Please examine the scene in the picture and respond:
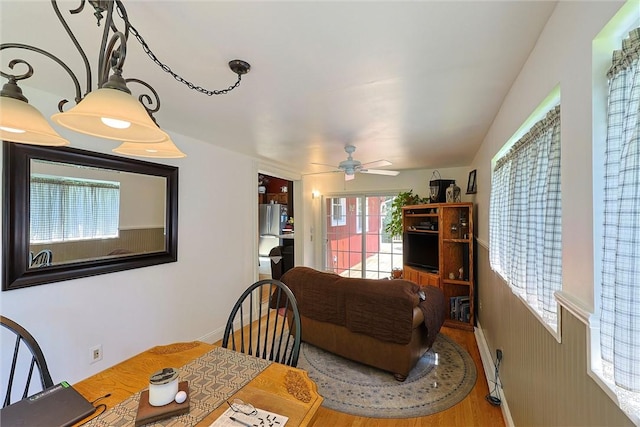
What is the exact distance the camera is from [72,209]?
2090 millimetres

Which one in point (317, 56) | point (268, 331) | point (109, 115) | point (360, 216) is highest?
point (317, 56)

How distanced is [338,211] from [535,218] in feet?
15.1

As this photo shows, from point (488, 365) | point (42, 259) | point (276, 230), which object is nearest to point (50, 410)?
point (42, 259)

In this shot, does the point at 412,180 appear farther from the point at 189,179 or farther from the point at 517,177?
the point at 189,179

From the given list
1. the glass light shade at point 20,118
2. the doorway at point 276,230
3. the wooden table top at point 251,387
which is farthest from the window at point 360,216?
the glass light shade at point 20,118

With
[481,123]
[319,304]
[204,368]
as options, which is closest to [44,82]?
[204,368]

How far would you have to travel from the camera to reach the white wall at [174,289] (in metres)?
2.00

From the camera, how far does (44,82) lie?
70.9 inches

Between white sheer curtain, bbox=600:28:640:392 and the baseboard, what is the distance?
1558 millimetres

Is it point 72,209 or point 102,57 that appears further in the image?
point 72,209

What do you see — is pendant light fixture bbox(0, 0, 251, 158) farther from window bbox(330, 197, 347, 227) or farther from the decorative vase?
window bbox(330, 197, 347, 227)

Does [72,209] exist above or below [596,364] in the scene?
above

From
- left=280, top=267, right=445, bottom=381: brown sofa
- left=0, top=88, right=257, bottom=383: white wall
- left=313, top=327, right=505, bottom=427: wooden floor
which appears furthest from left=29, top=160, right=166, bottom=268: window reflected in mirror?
left=313, top=327, right=505, bottom=427: wooden floor

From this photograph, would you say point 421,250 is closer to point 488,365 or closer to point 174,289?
point 488,365
